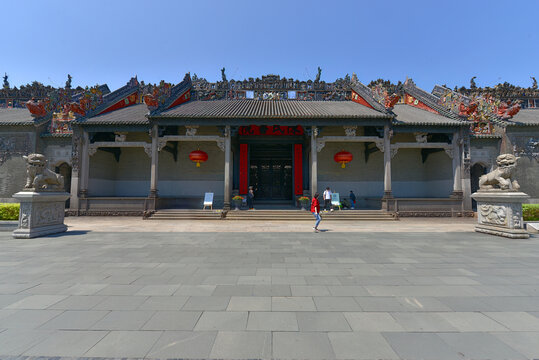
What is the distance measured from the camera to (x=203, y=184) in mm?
15922

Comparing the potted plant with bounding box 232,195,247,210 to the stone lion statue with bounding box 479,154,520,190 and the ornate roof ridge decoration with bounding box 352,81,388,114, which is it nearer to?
the ornate roof ridge decoration with bounding box 352,81,388,114

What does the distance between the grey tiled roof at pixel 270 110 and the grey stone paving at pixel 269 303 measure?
8.67 metres

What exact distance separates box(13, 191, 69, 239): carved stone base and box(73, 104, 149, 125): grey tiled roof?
21.3 ft

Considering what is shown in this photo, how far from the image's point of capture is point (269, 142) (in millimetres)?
15570

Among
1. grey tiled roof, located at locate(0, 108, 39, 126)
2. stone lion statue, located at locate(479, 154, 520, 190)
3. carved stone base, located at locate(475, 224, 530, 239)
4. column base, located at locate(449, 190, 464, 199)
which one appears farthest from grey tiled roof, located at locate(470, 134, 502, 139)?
grey tiled roof, located at locate(0, 108, 39, 126)

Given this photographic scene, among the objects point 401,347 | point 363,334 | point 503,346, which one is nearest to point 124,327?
point 363,334

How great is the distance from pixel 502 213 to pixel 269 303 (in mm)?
8395

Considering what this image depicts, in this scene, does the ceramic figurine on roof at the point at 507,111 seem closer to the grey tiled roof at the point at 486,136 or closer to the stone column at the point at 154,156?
the grey tiled roof at the point at 486,136

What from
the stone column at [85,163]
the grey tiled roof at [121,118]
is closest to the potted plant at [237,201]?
the grey tiled roof at [121,118]

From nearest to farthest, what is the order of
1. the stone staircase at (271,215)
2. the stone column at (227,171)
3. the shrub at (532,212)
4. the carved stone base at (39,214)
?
the carved stone base at (39,214)
the shrub at (532,212)
the stone staircase at (271,215)
the stone column at (227,171)

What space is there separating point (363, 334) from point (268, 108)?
13839mm

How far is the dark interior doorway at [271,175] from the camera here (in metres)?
16.4

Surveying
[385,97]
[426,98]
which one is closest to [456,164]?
[385,97]

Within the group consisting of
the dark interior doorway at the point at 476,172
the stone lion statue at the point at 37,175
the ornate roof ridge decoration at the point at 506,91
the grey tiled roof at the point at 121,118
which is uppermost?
the ornate roof ridge decoration at the point at 506,91
